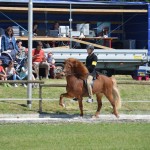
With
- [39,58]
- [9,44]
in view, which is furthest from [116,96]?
[9,44]

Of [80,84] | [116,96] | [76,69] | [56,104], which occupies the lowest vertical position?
[56,104]

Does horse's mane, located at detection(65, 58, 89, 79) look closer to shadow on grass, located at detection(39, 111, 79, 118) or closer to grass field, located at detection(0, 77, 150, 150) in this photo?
shadow on grass, located at detection(39, 111, 79, 118)

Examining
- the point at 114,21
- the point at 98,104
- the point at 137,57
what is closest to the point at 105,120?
the point at 98,104

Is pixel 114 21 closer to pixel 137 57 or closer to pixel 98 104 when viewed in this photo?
pixel 137 57

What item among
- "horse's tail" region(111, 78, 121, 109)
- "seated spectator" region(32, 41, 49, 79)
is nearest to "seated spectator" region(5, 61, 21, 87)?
"seated spectator" region(32, 41, 49, 79)

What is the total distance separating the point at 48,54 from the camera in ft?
88.2

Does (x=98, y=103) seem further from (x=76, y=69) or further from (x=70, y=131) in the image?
(x=70, y=131)

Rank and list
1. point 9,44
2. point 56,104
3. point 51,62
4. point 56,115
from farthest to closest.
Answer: point 51,62 < point 9,44 < point 56,104 < point 56,115

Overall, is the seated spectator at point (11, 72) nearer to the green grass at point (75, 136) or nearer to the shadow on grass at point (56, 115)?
the shadow on grass at point (56, 115)

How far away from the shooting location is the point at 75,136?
1622 cm

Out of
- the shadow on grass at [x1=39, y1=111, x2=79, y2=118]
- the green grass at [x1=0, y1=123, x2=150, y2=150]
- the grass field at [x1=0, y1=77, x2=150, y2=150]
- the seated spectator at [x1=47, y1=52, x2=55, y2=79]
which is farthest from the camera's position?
the seated spectator at [x1=47, y1=52, x2=55, y2=79]

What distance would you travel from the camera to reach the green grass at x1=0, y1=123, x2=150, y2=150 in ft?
48.2

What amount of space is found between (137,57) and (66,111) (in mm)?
8360

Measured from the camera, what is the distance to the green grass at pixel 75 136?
14.7 m
